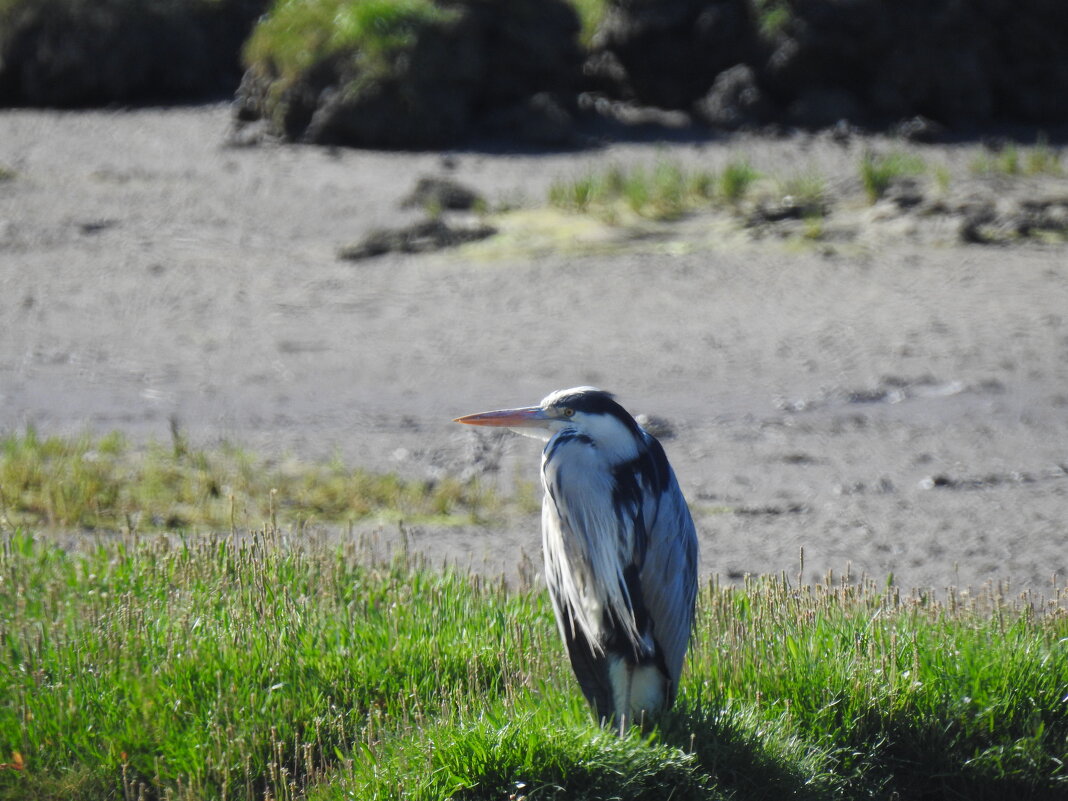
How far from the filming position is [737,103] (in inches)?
656

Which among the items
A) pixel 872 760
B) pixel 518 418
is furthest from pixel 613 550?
pixel 872 760

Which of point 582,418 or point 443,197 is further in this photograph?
point 443,197

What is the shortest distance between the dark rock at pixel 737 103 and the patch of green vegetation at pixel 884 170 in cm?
253

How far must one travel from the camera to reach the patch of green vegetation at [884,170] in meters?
13.0

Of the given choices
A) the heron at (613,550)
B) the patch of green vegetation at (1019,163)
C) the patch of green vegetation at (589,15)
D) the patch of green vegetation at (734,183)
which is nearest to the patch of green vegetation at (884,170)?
the patch of green vegetation at (1019,163)

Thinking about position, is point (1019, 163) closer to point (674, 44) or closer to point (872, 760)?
point (674, 44)

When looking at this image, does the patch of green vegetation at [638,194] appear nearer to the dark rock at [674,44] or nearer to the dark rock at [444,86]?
the dark rock at [444,86]

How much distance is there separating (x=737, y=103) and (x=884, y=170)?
3822 millimetres

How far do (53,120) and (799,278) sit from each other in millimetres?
10368

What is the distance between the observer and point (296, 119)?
52.9ft

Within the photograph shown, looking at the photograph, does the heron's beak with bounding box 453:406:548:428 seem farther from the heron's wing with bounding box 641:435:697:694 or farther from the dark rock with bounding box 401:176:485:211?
the dark rock with bounding box 401:176:485:211

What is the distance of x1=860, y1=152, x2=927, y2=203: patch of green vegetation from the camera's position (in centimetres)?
1297

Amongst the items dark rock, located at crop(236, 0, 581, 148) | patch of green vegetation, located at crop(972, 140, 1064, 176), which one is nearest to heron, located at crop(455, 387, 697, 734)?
patch of green vegetation, located at crop(972, 140, 1064, 176)

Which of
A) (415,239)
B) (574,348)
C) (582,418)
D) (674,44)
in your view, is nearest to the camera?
(582,418)
